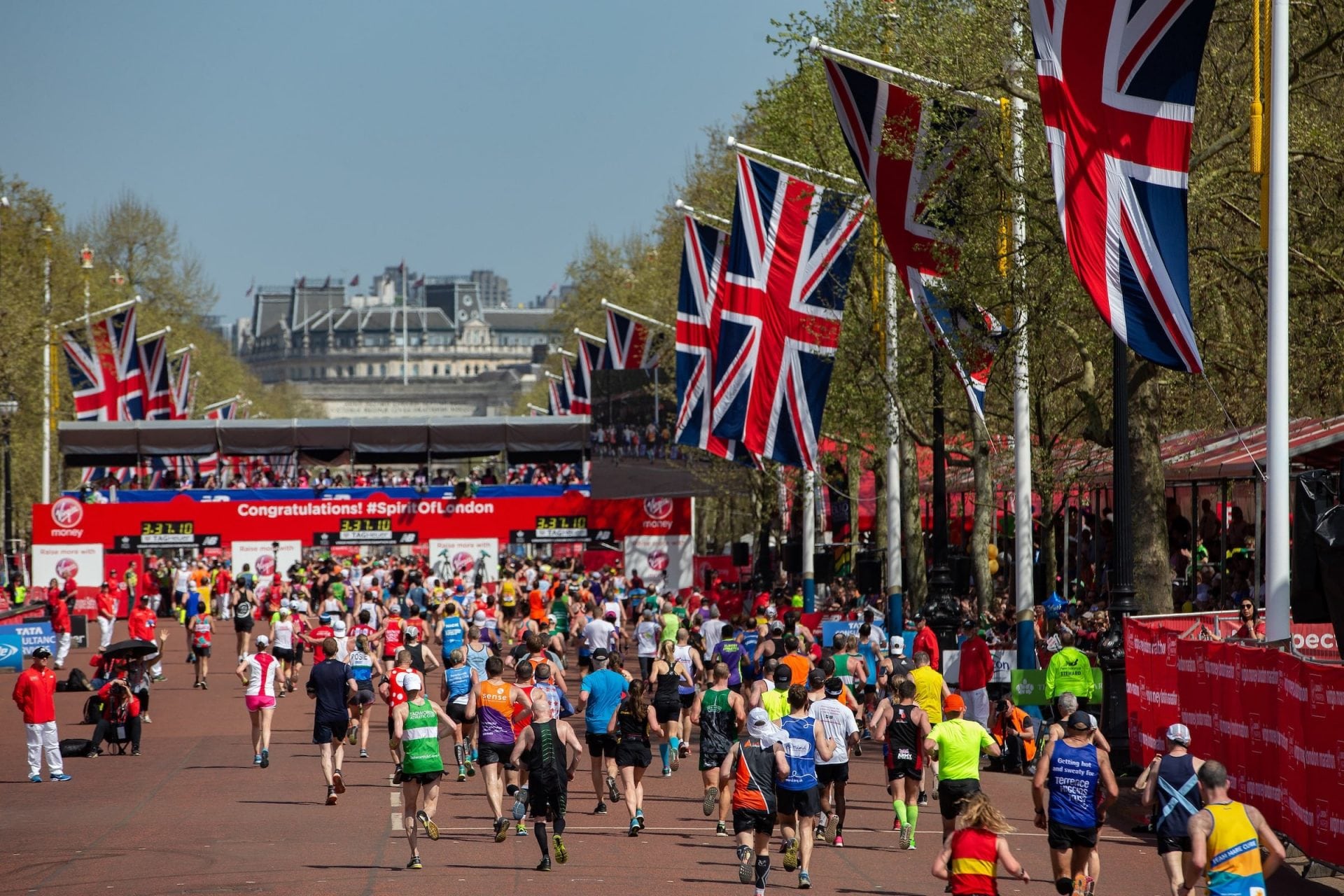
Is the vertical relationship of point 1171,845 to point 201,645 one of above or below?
below

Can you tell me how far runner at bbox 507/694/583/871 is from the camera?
14438 millimetres

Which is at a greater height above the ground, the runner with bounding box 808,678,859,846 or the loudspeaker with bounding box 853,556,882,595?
the loudspeaker with bounding box 853,556,882,595

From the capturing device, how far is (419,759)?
15164 millimetres

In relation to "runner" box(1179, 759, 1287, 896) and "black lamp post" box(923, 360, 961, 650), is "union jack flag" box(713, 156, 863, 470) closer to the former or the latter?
"black lamp post" box(923, 360, 961, 650)

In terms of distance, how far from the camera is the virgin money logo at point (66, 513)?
5325 cm

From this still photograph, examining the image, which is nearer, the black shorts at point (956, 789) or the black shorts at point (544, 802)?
the black shorts at point (956, 789)

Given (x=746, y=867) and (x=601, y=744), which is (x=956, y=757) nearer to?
(x=746, y=867)

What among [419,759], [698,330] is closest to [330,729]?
[419,759]

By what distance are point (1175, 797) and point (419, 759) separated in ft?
20.7

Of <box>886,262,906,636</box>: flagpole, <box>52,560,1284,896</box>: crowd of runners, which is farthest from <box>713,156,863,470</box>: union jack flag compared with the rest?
<box>886,262,906,636</box>: flagpole

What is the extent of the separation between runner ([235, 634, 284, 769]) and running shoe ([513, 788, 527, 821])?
5.45 metres

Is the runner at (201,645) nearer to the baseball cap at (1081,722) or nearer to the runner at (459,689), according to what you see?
the runner at (459,689)

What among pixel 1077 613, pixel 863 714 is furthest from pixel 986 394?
pixel 863 714

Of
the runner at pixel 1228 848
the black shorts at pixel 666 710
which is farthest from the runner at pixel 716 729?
the runner at pixel 1228 848
